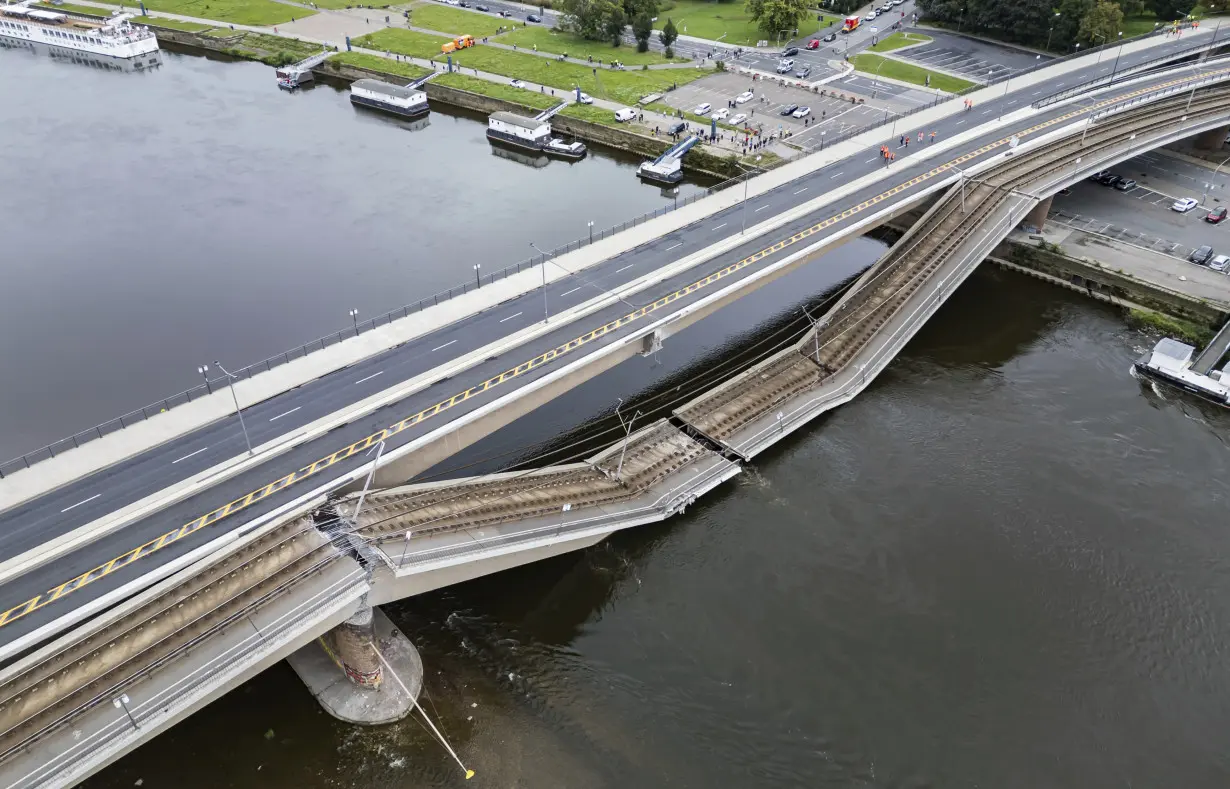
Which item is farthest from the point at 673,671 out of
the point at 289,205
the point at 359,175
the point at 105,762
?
the point at 359,175

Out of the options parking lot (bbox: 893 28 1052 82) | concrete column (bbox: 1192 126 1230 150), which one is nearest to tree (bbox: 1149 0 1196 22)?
parking lot (bbox: 893 28 1052 82)

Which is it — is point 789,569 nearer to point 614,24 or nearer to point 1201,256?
point 1201,256

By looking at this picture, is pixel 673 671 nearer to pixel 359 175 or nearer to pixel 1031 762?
pixel 1031 762

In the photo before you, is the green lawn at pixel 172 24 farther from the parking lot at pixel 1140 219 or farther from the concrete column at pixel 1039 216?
the parking lot at pixel 1140 219

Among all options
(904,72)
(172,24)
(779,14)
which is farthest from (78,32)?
(904,72)

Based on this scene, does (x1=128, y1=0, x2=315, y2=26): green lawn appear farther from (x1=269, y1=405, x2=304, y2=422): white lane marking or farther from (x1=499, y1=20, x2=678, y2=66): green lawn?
(x1=269, y1=405, x2=304, y2=422): white lane marking

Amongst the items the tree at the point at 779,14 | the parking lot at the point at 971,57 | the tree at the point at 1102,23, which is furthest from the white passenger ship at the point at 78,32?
the tree at the point at 1102,23
